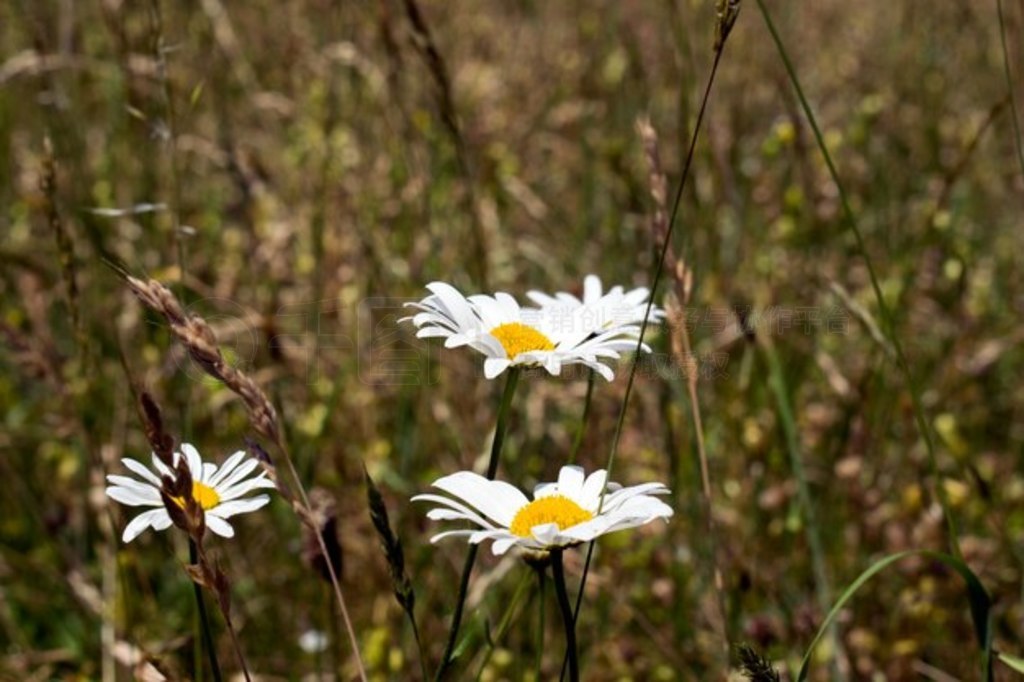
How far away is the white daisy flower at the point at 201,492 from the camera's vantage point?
101cm

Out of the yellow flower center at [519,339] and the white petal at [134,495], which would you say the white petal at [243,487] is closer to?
the white petal at [134,495]

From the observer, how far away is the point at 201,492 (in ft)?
3.72

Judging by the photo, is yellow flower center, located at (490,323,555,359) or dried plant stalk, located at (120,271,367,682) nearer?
dried plant stalk, located at (120,271,367,682)

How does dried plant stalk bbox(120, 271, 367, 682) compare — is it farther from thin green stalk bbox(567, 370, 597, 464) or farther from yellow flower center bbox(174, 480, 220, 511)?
thin green stalk bbox(567, 370, 597, 464)

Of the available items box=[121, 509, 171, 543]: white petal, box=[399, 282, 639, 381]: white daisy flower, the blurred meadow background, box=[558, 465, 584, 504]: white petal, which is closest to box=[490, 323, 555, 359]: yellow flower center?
box=[399, 282, 639, 381]: white daisy flower

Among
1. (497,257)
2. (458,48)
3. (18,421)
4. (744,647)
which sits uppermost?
(458,48)

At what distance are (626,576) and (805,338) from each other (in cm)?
74

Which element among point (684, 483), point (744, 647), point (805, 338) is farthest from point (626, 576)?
point (744, 647)

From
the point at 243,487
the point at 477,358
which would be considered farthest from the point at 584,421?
the point at 477,358

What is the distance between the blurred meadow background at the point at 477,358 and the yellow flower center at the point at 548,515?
29cm

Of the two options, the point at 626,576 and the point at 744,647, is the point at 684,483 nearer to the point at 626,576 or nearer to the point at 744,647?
the point at 626,576

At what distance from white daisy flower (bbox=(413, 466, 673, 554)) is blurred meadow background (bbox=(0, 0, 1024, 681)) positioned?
259 millimetres

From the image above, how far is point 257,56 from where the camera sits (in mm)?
3852

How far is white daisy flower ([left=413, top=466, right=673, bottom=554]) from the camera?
0.93m
